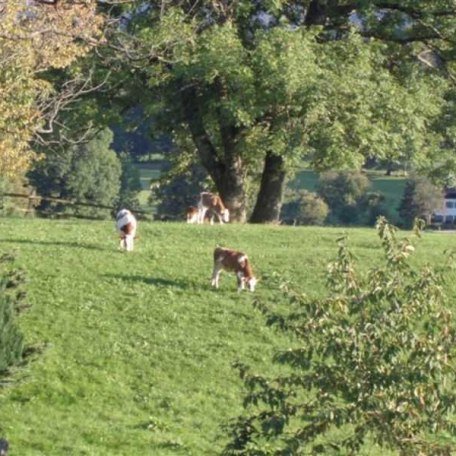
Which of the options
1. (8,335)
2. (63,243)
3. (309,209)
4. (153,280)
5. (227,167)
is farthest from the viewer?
(309,209)

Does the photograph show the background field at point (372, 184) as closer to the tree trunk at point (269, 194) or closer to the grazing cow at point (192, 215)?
the tree trunk at point (269, 194)

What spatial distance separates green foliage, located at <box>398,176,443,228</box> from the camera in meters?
95.3

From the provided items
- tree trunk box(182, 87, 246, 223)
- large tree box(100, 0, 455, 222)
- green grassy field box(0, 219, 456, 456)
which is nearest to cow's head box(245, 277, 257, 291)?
green grassy field box(0, 219, 456, 456)

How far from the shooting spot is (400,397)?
41.8ft

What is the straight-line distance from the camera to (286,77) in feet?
111

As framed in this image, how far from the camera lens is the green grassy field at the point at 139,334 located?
1981 centimetres

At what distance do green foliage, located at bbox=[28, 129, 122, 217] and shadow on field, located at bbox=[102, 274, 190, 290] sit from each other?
55.4 metres

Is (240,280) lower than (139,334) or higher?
higher

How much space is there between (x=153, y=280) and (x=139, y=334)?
301 cm

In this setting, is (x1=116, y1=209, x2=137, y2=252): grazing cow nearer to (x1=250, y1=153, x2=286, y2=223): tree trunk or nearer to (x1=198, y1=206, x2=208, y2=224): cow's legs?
(x1=198, y1=206, x2=208, y2=224): cow's legs

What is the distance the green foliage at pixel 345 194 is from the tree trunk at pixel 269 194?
5689 cm

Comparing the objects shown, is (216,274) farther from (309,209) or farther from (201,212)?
(309,209)

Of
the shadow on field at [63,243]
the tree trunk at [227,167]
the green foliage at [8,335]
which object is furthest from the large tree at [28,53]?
the tree trunk at [227,167]

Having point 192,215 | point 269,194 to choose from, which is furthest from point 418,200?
point 192,215
